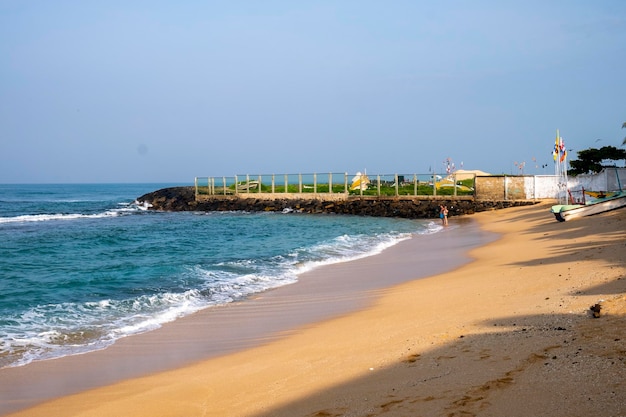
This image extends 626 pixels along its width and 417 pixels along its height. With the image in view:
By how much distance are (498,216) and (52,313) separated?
1108 inches

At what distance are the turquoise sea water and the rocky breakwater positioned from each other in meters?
6.71

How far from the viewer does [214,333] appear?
33.4 feet

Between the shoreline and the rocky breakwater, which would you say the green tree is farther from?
the shoreline

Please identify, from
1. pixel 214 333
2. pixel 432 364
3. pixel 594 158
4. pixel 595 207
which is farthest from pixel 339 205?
pixel 432 364

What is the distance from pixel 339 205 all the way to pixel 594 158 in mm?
18570

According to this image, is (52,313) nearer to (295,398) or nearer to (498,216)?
(295,398)

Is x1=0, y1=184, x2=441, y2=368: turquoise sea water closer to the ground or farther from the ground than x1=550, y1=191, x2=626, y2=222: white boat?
closer to the ground

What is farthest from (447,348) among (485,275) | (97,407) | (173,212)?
(173,212)

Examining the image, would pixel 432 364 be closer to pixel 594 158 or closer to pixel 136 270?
pixel 136 270

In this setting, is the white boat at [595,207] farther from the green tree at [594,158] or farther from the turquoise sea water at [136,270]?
the green tree at [594,158]

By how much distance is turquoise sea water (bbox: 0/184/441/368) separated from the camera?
35.2 ft

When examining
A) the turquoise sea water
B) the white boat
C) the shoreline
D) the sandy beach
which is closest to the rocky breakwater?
the turquoise sea water

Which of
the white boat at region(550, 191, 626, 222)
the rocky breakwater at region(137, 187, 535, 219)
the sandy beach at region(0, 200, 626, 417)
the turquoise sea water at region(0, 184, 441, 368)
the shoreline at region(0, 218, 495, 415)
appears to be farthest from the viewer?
the rocky breakwater at region(137, 187, 535, 219)

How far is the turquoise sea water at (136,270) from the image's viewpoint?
10742 millimetres
